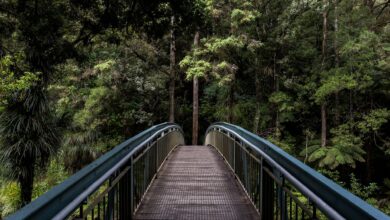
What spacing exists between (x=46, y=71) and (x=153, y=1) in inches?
135

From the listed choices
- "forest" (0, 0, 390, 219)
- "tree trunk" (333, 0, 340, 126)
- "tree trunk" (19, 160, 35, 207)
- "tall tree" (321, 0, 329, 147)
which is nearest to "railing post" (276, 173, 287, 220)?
"forest" (0, 0, 390, 219)

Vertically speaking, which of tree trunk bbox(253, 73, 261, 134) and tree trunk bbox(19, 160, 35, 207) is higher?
tree trunk bbox(253, 73, 261, 134)

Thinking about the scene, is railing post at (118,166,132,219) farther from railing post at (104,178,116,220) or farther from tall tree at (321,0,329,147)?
tall tree at (321,0,329,147)

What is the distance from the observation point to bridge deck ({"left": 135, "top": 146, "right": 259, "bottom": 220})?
520 centimetres

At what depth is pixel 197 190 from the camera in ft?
21.8

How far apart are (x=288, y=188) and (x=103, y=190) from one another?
2202 mm

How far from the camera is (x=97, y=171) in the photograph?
125 inches

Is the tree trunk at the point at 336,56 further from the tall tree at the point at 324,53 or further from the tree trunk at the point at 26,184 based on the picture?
the tree trunk at the point at 26,184

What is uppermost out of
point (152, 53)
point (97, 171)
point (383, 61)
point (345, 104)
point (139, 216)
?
point (152, 53)

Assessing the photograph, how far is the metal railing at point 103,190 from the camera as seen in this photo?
2.06 meters

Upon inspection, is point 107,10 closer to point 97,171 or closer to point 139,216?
point 139,216

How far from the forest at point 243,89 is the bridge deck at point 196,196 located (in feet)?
11.4

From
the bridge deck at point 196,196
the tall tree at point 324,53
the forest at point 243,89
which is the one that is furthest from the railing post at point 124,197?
the tall tree at point 324,53

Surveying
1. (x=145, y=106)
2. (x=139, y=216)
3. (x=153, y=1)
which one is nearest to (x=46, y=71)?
(x=153, y=1)
